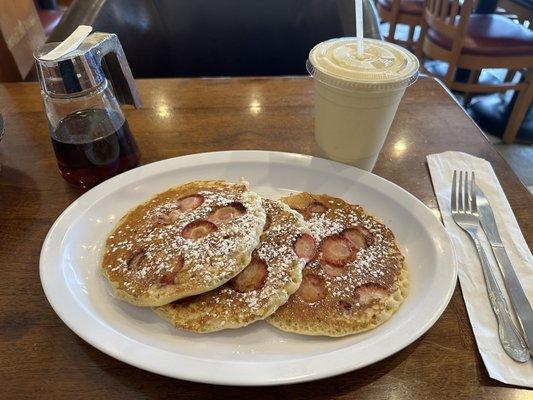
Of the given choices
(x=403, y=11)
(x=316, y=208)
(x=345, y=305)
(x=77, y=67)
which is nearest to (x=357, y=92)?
(x=316, y=208)

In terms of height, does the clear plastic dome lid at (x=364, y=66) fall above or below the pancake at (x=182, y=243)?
above

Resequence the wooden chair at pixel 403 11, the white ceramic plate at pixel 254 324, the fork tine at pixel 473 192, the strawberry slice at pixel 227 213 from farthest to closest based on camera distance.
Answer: the wooden chair at pixel 403 11
the fork tine at pixel 473 192
the strawberry slice at pixel 227 213
the white ceramic plate at pixel 254 324

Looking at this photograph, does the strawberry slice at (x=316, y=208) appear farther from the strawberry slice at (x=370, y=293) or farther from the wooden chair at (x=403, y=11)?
the wooden chair at (x=403, y=11)

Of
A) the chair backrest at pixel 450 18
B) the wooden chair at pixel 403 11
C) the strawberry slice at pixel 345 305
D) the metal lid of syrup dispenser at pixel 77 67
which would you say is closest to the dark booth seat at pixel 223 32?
the metal lid of syrup dispenser at pixel 77 67

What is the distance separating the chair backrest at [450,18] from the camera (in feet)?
8.24

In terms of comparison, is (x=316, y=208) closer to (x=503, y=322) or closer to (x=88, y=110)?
(x=503, y=322)

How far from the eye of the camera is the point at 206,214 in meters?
0.89

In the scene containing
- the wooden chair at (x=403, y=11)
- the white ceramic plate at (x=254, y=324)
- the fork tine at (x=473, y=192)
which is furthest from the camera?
the wooden chair at (x=403, y=11)

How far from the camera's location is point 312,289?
792mm

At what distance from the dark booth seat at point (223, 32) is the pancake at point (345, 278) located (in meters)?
1.18

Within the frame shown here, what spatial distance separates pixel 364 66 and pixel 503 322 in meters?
0.62

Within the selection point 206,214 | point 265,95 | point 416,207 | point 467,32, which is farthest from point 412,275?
point 467,32

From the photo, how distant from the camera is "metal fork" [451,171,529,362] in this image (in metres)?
0.71

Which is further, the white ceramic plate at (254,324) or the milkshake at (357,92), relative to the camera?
the milkshake at (357,92)
